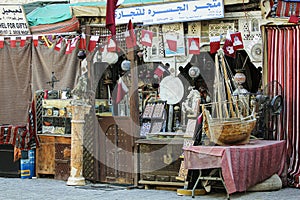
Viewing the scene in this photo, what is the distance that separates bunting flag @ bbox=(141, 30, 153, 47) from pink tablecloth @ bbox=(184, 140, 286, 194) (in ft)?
7.27

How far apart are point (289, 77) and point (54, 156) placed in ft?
15.8

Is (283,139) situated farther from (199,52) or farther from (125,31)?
(125,31)

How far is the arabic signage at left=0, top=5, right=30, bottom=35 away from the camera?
44.3ft

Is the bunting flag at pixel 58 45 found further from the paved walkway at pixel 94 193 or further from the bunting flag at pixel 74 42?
the paved walkway at pixel 94 193

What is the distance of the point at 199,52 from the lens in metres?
11.7

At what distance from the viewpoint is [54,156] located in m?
12.9

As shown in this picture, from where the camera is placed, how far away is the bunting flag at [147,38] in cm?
1148

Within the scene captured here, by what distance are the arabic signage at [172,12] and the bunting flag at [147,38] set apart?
66 centimetres

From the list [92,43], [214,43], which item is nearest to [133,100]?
[92,43]

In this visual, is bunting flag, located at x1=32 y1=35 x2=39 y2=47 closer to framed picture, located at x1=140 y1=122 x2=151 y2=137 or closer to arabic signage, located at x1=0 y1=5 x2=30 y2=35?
arabic signage, located at x1=0 y1=5 x2=30 y2=35

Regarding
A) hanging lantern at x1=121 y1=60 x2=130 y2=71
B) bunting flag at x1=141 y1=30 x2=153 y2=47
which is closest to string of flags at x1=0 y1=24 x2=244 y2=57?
bunting flag at x1=141 y1=30 x2=153 y2=47

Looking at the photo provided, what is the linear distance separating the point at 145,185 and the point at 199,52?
2524mm

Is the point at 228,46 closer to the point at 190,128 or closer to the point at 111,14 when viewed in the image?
the point at 190,128

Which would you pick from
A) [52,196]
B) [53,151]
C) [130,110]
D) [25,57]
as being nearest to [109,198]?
[52,196]
